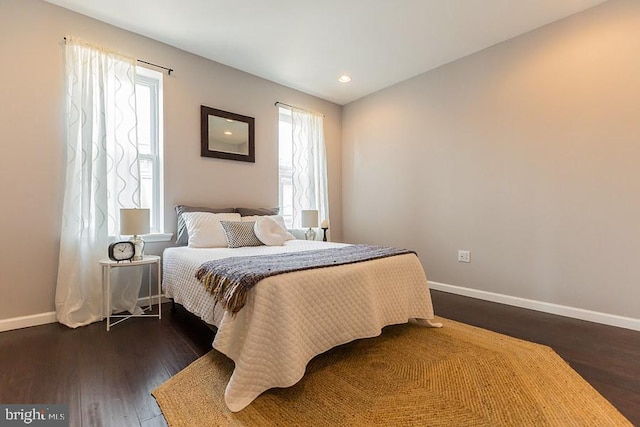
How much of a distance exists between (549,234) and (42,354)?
398 cm

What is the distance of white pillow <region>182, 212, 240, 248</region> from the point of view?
2.72 meters

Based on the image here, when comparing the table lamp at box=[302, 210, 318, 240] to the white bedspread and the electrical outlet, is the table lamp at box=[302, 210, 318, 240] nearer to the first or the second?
the white bedspread

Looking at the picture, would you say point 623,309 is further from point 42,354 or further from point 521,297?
point 42,354

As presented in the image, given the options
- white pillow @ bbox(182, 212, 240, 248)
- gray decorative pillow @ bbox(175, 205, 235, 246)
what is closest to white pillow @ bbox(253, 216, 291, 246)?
white pillow @ bbox(182, 212, 240, 248)

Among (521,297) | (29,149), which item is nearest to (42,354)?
(29,149)

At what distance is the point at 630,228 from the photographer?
234 centimetres

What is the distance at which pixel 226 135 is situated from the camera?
135 inches

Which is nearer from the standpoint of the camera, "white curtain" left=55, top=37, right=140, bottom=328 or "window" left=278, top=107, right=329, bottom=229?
"white curtain" left=55, top=37, right=140, bottom=328

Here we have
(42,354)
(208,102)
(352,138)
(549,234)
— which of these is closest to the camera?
(42,354)

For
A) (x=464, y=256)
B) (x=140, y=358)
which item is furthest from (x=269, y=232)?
(x=464, y=256)

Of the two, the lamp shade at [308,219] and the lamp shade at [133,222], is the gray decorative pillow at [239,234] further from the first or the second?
the lamp shade at [308,219]

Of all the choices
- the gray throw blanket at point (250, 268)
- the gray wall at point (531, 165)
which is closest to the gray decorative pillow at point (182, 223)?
the gray throw blanket at point (250, 268)

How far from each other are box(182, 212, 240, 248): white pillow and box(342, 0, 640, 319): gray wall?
2.20 meters

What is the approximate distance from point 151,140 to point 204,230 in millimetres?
1128
